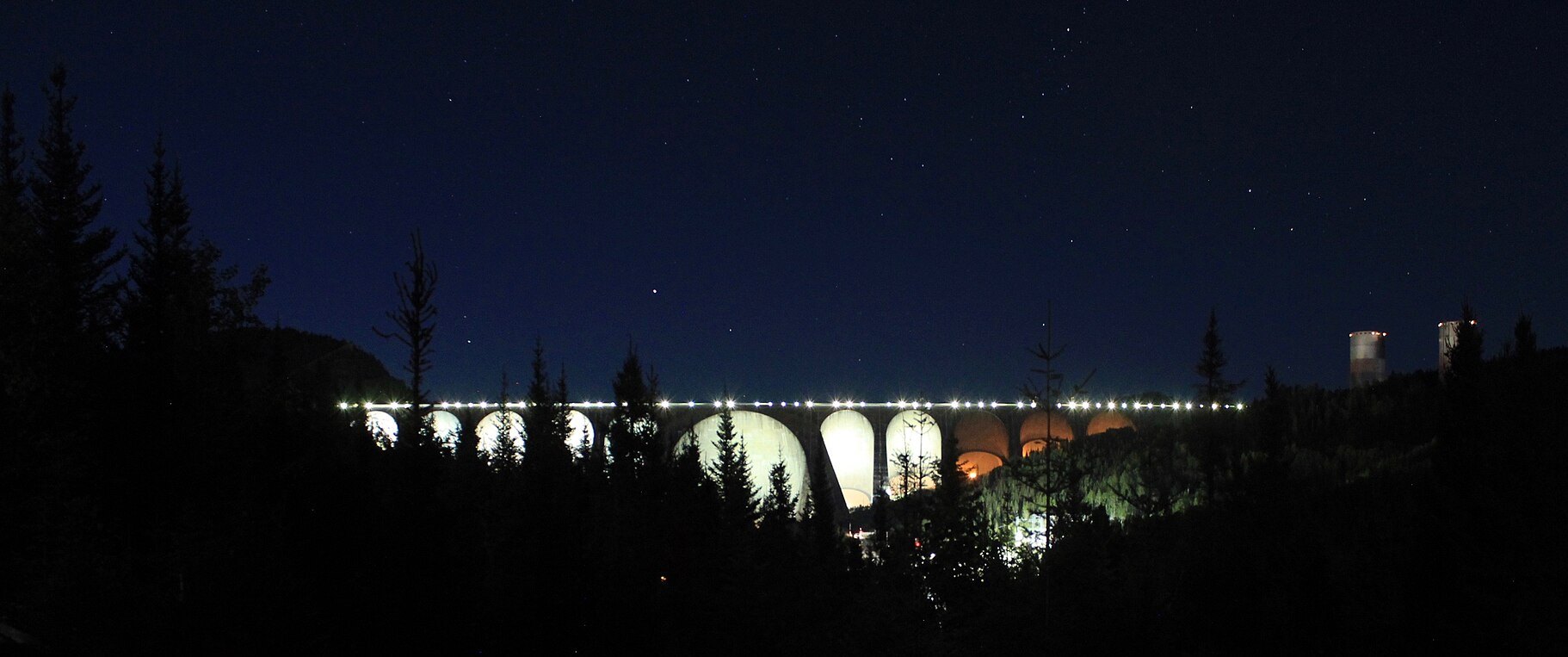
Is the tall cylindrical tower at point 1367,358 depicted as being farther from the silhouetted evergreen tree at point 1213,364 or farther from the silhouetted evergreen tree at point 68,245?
the silhouetted evergreen tree at point 68,245

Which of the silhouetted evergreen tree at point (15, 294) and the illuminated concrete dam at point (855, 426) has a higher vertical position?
the silhouetted evergreen tree at point (15, 294)

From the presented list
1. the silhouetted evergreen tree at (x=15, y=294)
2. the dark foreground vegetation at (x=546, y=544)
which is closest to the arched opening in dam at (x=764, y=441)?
the dark foreground vegetation at (x=546, y=544)

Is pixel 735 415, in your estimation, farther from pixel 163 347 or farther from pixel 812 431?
pixel 163 347

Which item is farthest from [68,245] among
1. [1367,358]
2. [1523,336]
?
[1367,358]

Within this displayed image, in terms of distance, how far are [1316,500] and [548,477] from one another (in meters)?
17.5

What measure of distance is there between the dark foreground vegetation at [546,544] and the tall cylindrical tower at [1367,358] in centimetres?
1620

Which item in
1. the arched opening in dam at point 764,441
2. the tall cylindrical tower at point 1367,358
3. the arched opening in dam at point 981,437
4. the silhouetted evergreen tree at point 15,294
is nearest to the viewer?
the silhouetted evergreen tree at point 15,294

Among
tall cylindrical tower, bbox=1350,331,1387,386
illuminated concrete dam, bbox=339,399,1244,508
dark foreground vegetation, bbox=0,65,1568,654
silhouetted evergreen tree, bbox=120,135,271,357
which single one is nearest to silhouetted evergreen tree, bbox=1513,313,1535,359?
dark foreground vegetation, bbox=0,65,1568,654

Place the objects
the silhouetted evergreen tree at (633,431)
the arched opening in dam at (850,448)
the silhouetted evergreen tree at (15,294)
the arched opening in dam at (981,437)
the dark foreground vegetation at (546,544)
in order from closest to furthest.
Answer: the dark foreground vegetation at (546,544) → the silhouetted evergreen tree at (15,294) → the silhouetted evergreen tree at (633,431) → the arched opening in dam at (850,448) → the arched opening in dam at (981,437)

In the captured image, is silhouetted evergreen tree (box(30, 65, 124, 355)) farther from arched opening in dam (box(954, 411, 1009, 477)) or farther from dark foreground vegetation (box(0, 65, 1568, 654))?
arched opening in dam (box(954, 411, 1009, 477))

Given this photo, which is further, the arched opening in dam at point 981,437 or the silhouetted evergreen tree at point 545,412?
the arched opening in dam at point 981,437

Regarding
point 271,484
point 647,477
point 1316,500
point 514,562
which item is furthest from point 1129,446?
point 271,484

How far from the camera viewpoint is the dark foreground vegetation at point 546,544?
39.6ft

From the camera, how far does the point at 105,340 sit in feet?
57.0
